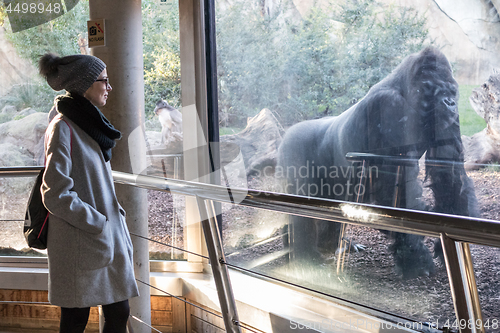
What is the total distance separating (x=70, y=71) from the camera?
148 cm

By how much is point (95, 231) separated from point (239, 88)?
1.78 metres

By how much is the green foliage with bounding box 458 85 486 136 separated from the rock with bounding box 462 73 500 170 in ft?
0.06

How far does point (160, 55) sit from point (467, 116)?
202cm

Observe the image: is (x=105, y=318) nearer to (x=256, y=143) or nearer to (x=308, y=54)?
(x=256, y=143)

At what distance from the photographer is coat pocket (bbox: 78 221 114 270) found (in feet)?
4.67

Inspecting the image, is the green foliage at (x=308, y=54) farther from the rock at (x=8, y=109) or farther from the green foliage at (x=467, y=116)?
the rock at (x=8, y=109)

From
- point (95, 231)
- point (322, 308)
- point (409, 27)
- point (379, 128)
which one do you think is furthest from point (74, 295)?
point (409, 27)

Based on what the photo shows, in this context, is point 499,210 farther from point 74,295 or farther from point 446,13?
point 74,295

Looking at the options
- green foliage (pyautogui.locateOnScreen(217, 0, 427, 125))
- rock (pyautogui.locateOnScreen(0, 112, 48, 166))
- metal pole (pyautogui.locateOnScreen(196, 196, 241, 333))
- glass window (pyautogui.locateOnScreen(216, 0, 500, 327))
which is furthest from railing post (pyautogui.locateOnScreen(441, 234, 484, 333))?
rock (pyautogui.locateOnScreen(0, 112, 48, 166))

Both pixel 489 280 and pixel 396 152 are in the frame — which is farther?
pixel 396 152

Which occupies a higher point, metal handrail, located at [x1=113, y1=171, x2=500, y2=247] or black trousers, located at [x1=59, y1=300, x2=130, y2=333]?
metal handrail, located at [x1=113, y1=171, x2=500, y2=247]

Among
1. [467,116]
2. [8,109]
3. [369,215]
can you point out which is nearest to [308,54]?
[467,116]

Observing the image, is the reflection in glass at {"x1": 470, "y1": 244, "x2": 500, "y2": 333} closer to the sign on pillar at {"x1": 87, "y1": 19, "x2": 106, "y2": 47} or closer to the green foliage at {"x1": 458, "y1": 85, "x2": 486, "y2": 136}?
the green foliage at {"x1": 458, "y1": 85, "x2": 486, "y2": 136}

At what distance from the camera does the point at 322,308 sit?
8.46ft
